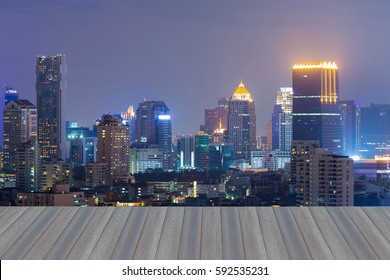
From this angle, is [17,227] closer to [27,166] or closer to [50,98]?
[27,166]

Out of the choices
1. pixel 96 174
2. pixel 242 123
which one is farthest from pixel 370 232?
pixel 242 123

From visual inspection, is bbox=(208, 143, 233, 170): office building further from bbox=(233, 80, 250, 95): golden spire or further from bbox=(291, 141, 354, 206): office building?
bbox=(291, 141, 354, 206): office building

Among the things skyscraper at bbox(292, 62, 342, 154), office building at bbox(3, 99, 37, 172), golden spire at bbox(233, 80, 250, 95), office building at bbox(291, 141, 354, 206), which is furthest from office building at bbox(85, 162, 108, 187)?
skyscraper at bbox(292, 62, 342, 154)

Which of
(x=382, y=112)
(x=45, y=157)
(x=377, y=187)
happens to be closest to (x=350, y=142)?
(x=382, y=112)

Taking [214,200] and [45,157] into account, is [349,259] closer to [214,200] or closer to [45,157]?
[214,200]

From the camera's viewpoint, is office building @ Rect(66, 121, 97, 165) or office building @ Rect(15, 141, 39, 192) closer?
office building @ Rect(15, 141, 39, 192)
